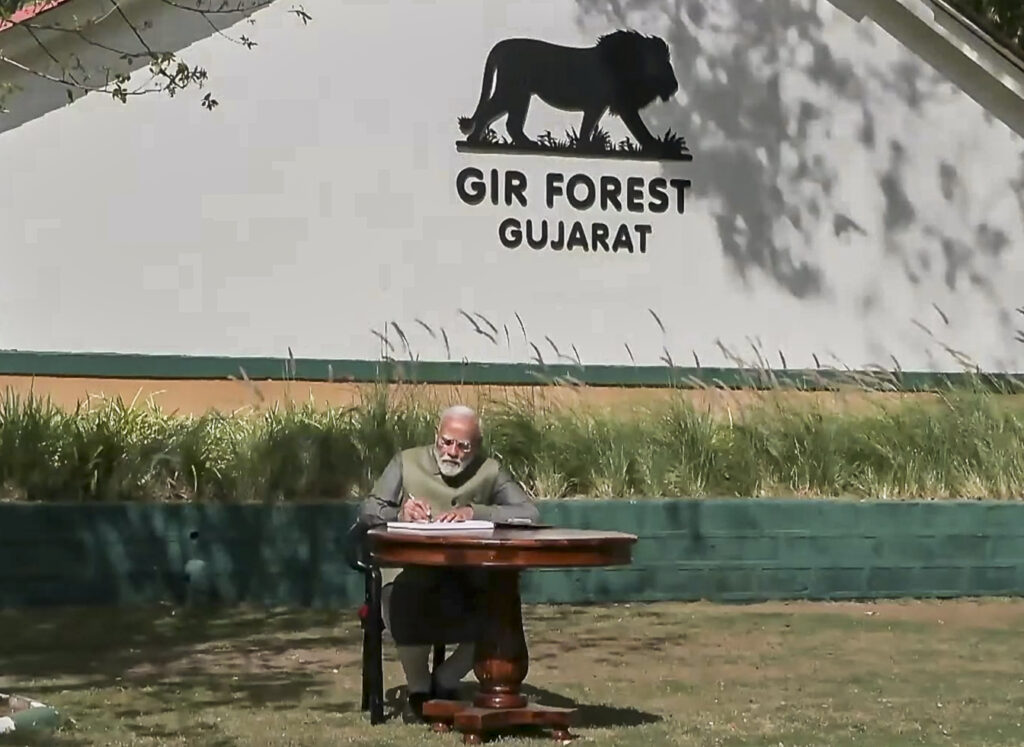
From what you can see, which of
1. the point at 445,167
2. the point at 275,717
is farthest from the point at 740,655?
the point at 445,167

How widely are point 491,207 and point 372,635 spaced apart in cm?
839

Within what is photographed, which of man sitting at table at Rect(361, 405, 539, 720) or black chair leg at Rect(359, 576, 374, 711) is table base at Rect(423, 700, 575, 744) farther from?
black chair leg at Rect(359, 576, 374, 711)

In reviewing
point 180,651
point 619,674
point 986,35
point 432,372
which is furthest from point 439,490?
point 986,35

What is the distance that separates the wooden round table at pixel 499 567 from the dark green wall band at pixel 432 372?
6540 millimetres

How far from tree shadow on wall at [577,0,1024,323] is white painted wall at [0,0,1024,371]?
22 mm

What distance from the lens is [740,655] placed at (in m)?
10.5

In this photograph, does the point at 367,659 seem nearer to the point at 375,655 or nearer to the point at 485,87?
the point at 375,655

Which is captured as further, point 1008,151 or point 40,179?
point 1008,151

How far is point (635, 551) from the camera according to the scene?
12.5 m

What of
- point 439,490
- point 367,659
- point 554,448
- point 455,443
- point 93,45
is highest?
point 93,45

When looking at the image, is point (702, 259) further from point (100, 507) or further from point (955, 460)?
point (100, 507)

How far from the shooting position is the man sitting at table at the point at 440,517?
8.23m

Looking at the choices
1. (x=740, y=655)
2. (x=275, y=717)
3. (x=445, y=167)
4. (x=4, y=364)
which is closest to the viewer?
(x=275, y=717)

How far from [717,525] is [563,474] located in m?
1.14
